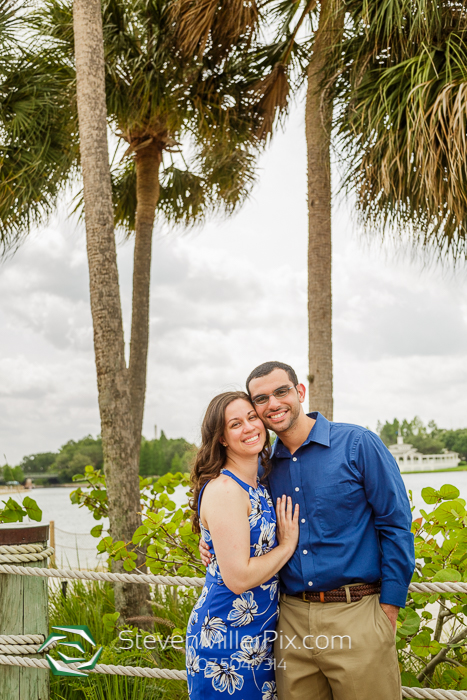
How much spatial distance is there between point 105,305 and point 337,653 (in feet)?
9.51

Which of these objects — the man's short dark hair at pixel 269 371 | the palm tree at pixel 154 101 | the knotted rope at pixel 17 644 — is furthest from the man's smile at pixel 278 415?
the palm tree at pixel 154 101

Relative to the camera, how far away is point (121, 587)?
389 centimetres

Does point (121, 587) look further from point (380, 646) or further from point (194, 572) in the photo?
point (380, 646)

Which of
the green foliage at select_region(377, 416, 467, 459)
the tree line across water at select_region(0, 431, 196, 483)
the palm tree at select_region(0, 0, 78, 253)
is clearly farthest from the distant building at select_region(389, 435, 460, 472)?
the palm tree at select_region(0, 0, 78, 253)

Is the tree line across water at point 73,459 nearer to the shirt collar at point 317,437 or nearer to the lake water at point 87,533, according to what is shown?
the lake water at point 87,533

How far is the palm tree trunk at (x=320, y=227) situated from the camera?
5.40m

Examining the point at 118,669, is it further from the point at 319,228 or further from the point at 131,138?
the point at 131,138

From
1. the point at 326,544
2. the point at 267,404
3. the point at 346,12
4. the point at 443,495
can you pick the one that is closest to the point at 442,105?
the point at 346,12

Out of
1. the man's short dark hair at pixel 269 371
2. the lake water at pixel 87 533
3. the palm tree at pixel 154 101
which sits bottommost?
the lake water at pixel 87 533

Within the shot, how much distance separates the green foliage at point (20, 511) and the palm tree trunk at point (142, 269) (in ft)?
12.8

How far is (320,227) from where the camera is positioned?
18.1 ft

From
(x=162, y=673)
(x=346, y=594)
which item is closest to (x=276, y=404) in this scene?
(x=346, y=594)

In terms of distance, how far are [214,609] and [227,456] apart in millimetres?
496

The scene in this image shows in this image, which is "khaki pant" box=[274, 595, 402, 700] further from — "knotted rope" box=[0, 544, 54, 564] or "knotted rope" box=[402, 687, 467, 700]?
"knotted rope" box=[0, 544, 54, 564]
